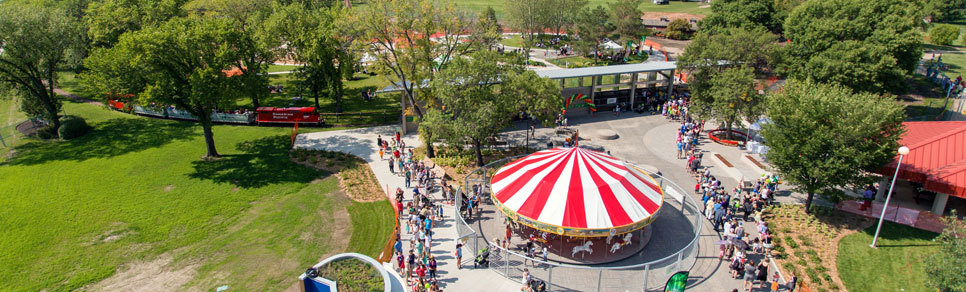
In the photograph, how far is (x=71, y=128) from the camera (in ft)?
119

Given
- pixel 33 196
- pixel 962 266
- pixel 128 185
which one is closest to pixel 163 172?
pixel 128 185

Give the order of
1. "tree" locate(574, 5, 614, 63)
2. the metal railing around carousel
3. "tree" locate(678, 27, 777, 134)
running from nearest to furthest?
1. the metal railing around carousel
2. "tree" locate(678, 27, 777, 134)
3. "tree" locate(574, 5, 614, 63)

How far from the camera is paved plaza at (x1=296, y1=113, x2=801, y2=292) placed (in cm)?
1952

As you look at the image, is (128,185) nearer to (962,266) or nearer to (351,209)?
(351,209)

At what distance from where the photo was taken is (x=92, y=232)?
24.2 m

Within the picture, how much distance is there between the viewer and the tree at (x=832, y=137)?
2156cm

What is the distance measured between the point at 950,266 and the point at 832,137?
26.2 feet

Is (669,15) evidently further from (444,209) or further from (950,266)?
(950,266)

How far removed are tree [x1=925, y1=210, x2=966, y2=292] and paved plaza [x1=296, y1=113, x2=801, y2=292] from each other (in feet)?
19.0

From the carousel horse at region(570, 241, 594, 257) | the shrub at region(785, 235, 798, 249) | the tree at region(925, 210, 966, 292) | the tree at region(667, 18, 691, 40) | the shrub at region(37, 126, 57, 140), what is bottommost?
the shrub at region(785, 235, 798, 249)

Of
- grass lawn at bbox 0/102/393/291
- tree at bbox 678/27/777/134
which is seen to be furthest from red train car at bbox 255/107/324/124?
tree at bbox 678/27/777/134

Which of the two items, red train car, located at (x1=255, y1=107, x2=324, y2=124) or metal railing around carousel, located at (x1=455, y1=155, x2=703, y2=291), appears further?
red train car, located at (x1=255, y1=107, x2=324, y2=124)

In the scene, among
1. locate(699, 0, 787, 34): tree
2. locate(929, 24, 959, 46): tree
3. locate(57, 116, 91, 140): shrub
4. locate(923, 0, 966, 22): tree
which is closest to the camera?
locate(57, 116, 91, 140): shrub

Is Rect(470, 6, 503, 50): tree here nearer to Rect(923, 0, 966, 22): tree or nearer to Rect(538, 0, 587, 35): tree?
Rect(538, 0, 587, 35): tree
